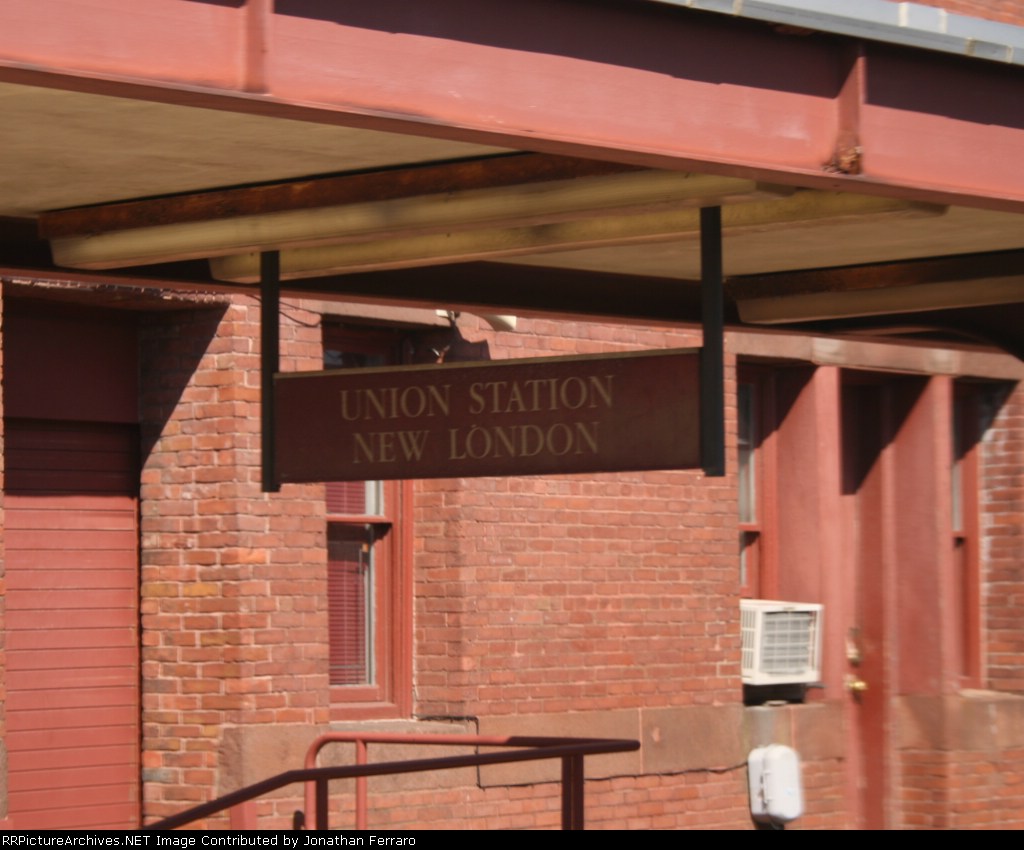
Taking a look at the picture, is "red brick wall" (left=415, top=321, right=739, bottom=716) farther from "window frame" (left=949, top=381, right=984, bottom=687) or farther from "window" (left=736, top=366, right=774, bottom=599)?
"window frame" (left=949, top=381, right=984, bottom=687)

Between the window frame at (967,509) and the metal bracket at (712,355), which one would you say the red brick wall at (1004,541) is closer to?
the window frame at (967,509)

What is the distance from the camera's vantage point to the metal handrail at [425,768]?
707cm

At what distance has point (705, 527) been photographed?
1271 cm

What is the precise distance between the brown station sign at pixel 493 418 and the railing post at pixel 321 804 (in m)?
1.47

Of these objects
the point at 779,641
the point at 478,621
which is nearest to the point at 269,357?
the point at 478,621

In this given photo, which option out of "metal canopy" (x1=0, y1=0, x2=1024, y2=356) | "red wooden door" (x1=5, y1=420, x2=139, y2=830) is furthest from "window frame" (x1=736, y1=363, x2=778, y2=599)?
"metal canopy" (x1=0, y1=0, x2=1024, y2=356)

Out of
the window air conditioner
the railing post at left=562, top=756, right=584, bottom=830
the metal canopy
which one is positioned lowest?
the railing post at left=562, top=756, right=584, bottom=830

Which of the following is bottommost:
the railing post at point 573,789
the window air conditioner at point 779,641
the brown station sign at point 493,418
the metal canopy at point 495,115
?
the railing post at point 573,789

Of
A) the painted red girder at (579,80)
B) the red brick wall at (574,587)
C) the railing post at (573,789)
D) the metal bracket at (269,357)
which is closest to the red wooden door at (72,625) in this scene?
the red brick wall at (574,587)

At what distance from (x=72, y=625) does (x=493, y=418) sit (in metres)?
4.74

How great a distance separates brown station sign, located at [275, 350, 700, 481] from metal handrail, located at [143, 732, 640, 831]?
4.25ft

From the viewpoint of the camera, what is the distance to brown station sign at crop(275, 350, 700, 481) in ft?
18.8

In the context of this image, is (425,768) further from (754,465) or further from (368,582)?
(754,465)

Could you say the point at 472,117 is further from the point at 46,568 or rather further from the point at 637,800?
the point at 637,800
